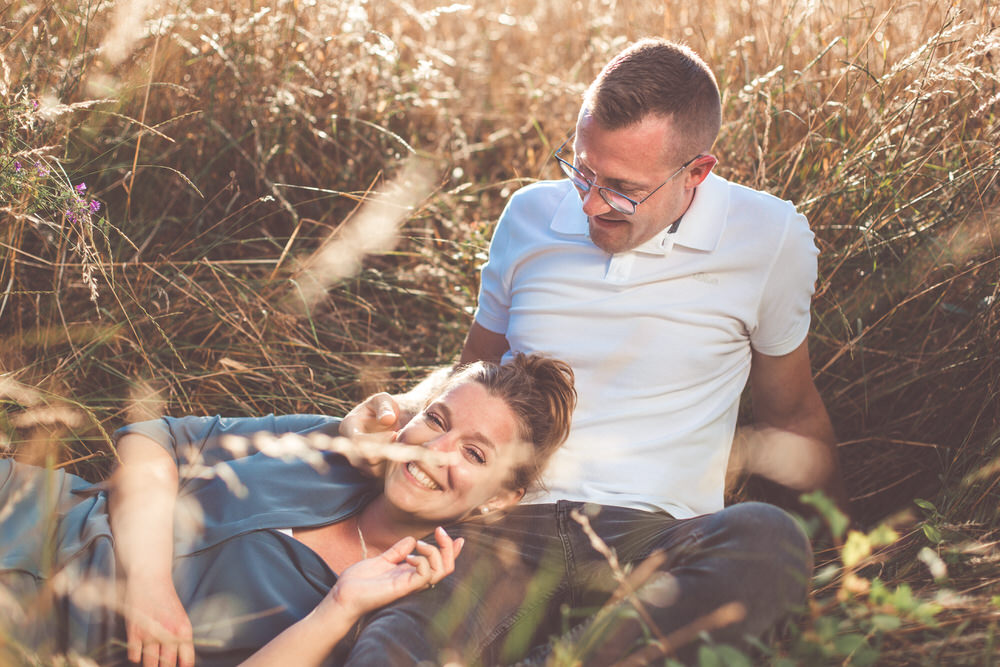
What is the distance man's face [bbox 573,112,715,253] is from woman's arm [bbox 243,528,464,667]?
0.97 metres

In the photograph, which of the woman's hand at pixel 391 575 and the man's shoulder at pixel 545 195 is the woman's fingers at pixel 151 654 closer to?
the woman's hand at pixel 391 575

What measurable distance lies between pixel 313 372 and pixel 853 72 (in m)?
2.17

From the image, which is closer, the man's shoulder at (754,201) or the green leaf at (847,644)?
the green leaf at (847,644)

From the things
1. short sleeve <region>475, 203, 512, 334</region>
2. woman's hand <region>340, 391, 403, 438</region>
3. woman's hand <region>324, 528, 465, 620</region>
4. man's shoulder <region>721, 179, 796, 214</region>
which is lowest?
woman's hand <region>324, 528, 465, 620</region>

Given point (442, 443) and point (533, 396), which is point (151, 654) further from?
point (533, 396)

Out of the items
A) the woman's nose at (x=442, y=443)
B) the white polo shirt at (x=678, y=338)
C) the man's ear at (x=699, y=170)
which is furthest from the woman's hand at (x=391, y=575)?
the man's ear at (x=699, y=170)

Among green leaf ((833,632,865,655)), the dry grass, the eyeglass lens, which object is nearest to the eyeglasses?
the eyeglass lens

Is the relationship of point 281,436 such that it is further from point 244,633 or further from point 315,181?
point 315,181

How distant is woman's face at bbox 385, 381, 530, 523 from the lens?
1.98 m

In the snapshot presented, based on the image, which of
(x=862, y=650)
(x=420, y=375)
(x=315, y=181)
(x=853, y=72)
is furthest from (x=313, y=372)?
(x=853, y=72)

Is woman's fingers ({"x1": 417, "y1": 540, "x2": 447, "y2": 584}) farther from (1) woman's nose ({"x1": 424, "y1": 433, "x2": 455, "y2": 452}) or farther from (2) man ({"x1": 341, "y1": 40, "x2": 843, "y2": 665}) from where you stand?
(1) woman's nose ({"x1": 424, "y1": 433, "x2": 455, "y2": 452})

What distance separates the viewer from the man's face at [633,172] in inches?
87.6

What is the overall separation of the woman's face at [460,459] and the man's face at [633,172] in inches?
22.9

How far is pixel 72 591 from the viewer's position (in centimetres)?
179
